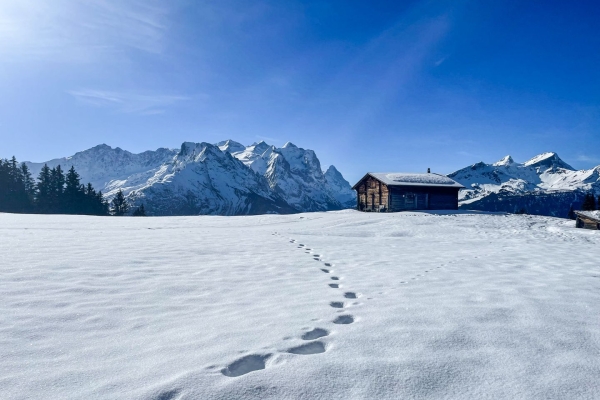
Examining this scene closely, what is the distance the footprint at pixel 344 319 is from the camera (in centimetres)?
371

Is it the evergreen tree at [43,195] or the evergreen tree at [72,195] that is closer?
the evergreen tree at [43,195]

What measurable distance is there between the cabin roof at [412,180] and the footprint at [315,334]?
33462 mm

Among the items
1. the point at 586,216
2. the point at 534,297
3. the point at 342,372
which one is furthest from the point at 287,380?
the point at 586,216

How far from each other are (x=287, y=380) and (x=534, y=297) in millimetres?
4259

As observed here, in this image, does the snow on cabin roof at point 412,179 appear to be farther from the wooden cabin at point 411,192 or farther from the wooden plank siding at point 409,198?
the wooden plank siding at point 409,198

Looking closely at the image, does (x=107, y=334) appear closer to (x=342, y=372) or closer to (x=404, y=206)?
(x=342, y=372)

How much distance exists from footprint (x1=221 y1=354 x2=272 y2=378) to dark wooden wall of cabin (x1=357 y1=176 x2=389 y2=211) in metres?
34.8

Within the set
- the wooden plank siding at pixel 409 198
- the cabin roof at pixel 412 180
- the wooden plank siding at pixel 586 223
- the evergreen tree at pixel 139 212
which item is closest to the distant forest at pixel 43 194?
the evergreen tree at pixel 139 212

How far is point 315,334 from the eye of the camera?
133 inches

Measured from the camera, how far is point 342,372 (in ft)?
8.25

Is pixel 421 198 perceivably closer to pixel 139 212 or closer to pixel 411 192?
pixel 411 192

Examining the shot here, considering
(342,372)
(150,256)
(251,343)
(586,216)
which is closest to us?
(342,372)

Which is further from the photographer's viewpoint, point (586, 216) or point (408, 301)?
point (586, 216)

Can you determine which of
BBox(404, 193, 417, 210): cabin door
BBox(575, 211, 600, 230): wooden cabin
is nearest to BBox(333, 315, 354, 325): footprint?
BBox(575, 211, 600, 230): wooden cabin
